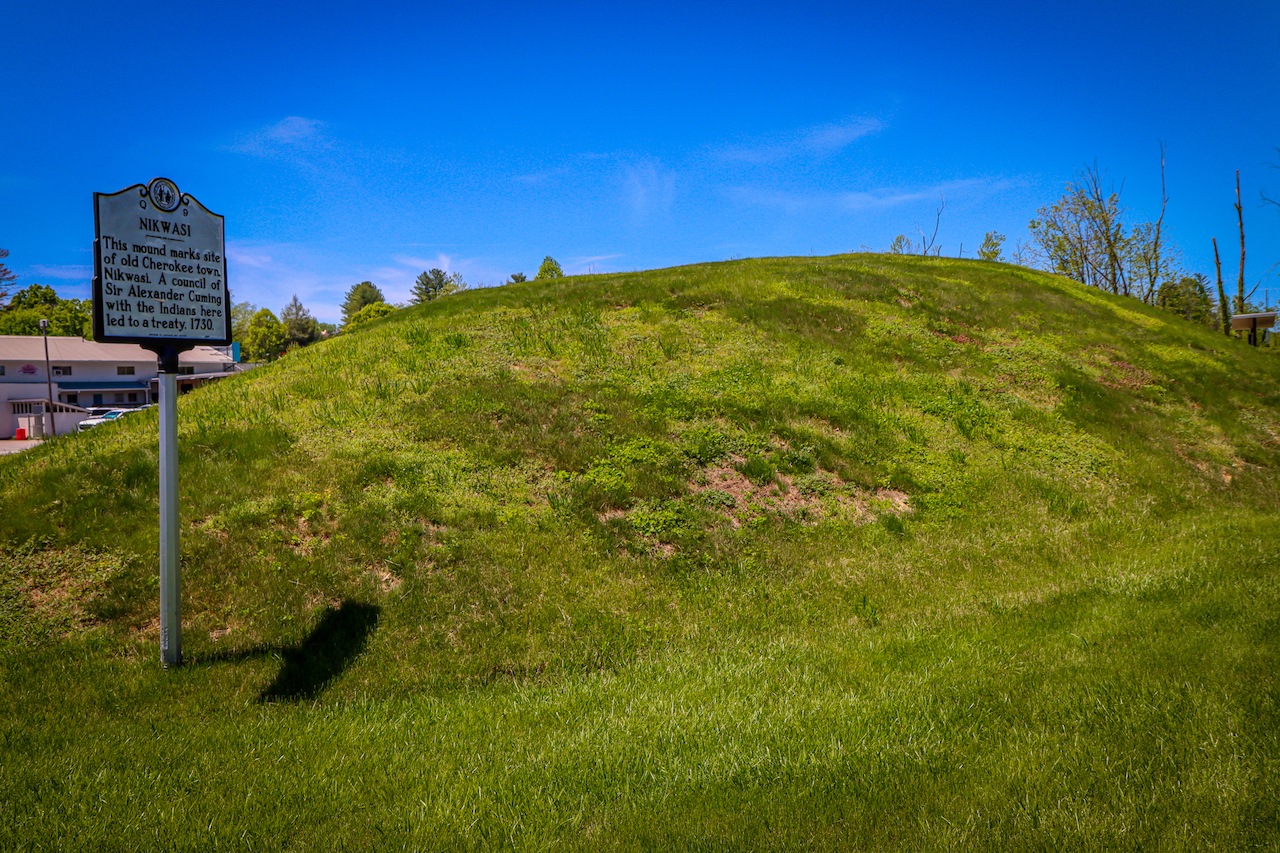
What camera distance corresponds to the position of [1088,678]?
18.0 ft

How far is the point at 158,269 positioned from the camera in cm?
599

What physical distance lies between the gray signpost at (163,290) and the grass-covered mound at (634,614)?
1225 millimetres

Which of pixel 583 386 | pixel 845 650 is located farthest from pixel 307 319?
pixel 845 650

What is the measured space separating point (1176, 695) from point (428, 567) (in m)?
7.50

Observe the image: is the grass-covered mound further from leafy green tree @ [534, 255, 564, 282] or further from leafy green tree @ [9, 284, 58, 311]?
leafy green tree @ [9, 284, 58, 311]

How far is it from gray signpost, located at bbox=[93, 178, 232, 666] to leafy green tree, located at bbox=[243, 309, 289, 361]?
109 m

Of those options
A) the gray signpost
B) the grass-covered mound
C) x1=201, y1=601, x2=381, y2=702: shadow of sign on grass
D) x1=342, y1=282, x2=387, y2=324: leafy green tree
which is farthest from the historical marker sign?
x1=342, y1=282, x2=387, y2=324: leafy green tree

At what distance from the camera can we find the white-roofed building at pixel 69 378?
160 feet

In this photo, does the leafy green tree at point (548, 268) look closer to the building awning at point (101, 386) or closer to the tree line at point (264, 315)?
the tree line at point (264, 315)

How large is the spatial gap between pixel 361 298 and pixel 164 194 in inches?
4816

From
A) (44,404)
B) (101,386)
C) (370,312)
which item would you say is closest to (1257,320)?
(44,404)

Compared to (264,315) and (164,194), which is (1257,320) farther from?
(264,315)

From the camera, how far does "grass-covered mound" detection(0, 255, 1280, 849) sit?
4.00 meters

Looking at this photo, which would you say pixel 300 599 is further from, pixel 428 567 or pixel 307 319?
pixel 307 319
